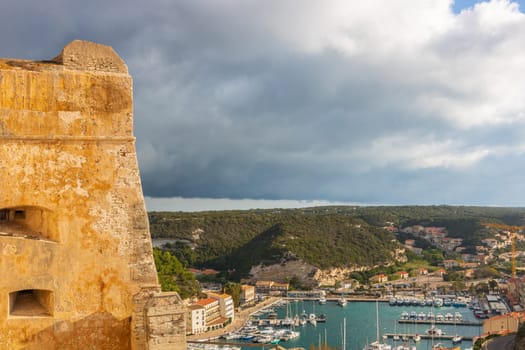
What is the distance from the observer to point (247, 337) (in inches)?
2147

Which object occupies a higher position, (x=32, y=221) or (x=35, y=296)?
(x=32, y=221)

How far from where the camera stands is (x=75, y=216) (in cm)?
650

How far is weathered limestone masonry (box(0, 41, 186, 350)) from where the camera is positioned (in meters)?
6.25

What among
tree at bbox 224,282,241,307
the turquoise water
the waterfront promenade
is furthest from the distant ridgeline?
tree at bbox 224,282,241,307

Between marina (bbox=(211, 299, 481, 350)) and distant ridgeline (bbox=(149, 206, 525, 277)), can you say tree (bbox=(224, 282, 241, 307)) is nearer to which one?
marina (bbox=(211, 299, 481, 350))

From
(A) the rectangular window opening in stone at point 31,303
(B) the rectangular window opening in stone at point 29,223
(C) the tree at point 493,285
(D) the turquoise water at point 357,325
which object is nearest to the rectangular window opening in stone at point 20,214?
(B) the rectangular window opening in stone at point 29,223

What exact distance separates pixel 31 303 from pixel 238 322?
5891 centimetres

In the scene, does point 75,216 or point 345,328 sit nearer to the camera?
point 75,216

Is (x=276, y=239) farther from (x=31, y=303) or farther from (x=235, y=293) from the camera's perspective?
(x=31, y=303)

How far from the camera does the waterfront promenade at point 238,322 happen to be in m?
54.8

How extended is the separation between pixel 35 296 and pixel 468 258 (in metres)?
118

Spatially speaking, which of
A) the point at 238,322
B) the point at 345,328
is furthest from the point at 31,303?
the point at 238,322

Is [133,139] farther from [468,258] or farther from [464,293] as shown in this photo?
[468,258]

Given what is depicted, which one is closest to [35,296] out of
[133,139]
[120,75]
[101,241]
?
[101,241]
